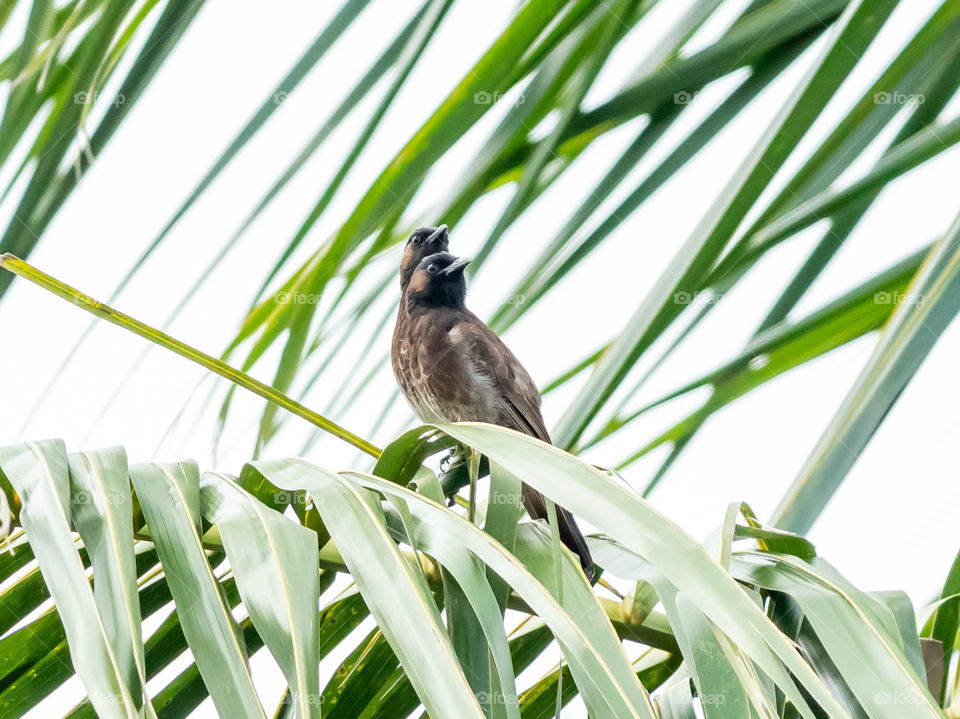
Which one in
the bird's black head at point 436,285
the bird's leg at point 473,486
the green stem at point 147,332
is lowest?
the bird's leg at point 473,486

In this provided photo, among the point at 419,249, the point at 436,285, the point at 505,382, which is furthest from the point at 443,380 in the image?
the point at 419,249

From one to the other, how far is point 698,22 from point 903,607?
57 cm

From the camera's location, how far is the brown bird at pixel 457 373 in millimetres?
2623

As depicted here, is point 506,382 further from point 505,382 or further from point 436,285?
point 436,285

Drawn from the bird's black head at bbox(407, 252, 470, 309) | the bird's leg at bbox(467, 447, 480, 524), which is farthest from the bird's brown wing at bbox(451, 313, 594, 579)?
the bird's leg at bbox(467, 447, 480, 524)

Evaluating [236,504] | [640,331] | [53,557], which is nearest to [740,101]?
[640,331]

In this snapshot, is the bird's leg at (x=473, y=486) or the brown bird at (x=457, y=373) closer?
the bird's leg at (x=473, y=486)

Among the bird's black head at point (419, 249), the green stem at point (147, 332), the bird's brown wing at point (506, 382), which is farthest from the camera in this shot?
the bird's black head at point (419, 249)

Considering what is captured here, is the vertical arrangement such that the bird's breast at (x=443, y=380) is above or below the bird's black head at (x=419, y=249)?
below

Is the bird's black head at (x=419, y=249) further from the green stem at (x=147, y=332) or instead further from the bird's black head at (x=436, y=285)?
the green stem at (x=147, y=332)

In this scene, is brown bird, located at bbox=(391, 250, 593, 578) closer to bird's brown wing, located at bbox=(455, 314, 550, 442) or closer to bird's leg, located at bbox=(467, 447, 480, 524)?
bird's brown wing, located at bbox=(455, 314, 550, 442)

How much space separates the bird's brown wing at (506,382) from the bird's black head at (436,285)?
0.51 ft

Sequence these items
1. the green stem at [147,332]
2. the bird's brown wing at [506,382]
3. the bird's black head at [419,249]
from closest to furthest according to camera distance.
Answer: the green stem at [147,332]
the bird's brown wing at [506,382]
the bird's black head at [419,249]

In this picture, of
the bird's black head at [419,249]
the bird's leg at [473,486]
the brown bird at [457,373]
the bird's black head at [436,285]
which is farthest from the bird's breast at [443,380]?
the bird's leg at [473,486]
